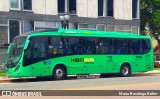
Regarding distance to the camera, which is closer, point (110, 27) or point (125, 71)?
point (125, 71)

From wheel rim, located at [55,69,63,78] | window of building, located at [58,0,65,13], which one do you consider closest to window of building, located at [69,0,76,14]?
window of building, located at [58,0,65,13]

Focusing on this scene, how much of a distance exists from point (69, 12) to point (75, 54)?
493 inches

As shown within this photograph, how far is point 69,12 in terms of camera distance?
39094 millimetres

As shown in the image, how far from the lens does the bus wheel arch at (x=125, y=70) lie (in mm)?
30344

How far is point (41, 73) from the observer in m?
25.8

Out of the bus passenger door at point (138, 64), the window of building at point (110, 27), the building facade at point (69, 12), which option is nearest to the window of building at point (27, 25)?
the building facade at point (69, 12)

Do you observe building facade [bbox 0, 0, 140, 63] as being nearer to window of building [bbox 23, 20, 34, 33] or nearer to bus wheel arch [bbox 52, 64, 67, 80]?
window of building [bbox 23, 20, 34, 33]

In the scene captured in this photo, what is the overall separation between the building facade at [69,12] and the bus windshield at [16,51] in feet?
27.2

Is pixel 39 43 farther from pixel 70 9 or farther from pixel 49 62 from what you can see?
pixel 70 9

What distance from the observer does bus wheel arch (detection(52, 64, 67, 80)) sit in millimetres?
26423

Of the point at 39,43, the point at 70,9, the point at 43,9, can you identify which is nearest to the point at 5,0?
the point at 43,9

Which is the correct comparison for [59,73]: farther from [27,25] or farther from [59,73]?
[27,25]

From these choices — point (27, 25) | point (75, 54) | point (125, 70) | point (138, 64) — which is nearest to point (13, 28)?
point (27, 25)

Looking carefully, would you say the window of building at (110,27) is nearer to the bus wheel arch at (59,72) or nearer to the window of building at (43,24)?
the window of building at (43,24)
